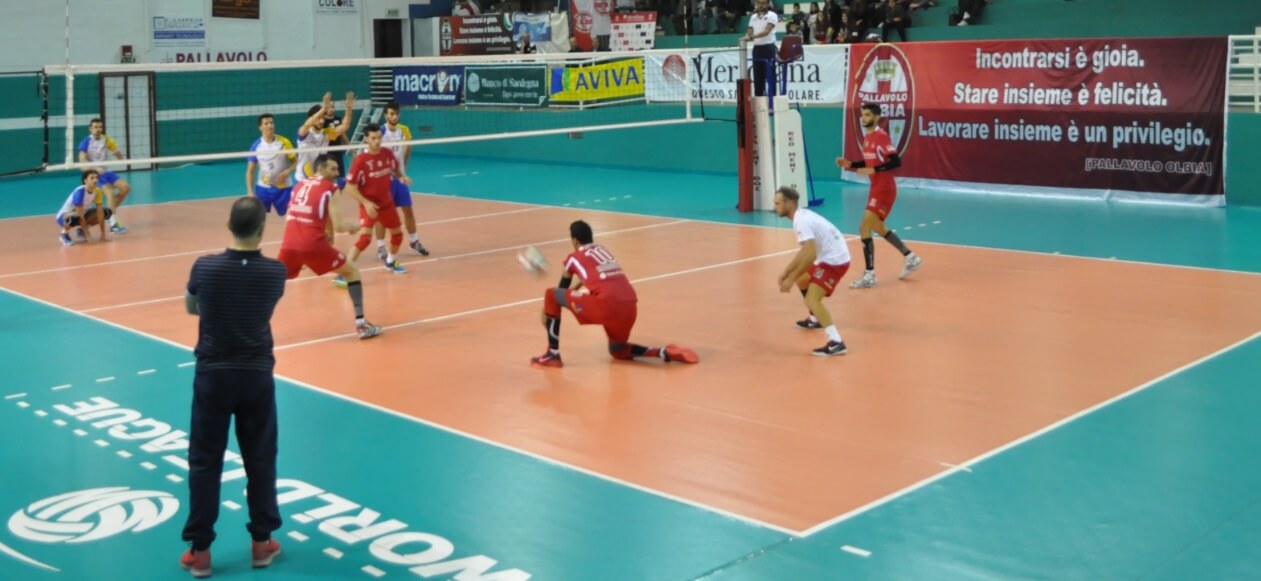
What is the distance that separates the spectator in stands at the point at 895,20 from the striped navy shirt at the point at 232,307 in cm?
2304

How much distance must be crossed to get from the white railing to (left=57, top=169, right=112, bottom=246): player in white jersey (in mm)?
17162

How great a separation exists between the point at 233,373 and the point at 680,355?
5.29m

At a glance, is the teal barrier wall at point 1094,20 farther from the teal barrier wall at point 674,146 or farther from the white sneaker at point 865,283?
the white sneaker at point 865,283

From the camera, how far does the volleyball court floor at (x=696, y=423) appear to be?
7.06 m

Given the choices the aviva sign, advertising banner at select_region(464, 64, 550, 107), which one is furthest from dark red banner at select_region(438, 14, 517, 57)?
the aviva sign

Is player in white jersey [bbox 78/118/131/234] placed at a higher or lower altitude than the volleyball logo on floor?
higher

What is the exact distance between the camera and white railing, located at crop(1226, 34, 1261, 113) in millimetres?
20359

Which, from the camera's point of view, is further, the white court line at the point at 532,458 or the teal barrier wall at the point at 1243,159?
the teal barrier wall at the point at 1243,159

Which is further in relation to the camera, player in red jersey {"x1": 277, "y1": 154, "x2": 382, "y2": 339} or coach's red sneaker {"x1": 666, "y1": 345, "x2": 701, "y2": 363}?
player in red jersey {"x1": 277, "y1": 154, "x2": 382, "y2": 339}

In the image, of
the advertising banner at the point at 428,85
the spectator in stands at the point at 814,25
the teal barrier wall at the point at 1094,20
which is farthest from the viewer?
the advertising banner at the point at 428,85

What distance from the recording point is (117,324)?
1344 cm

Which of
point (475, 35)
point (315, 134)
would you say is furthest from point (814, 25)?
point (315, 134)

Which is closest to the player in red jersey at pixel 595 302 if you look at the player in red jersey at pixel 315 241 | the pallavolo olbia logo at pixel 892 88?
the player in red jersey at pixel 315 241

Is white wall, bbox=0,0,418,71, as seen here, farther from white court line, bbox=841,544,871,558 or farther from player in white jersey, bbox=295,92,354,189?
white court line, bbox=841,544,871,558
